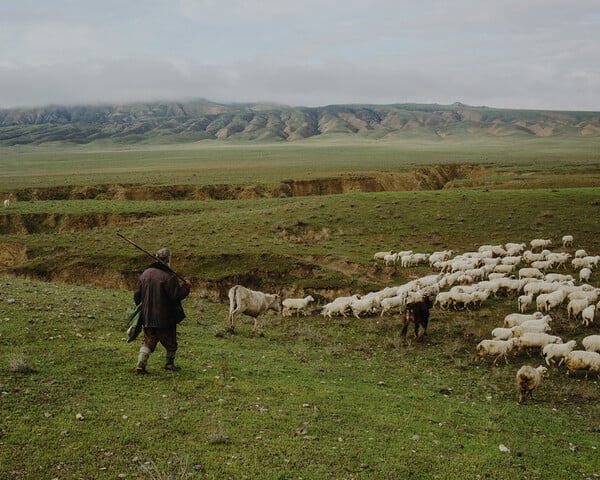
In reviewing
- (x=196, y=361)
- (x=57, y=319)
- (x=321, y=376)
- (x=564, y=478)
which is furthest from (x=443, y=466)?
(x=57, y=319)

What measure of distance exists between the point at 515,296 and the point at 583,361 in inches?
330

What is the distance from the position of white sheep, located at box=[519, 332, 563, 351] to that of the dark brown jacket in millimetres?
10369

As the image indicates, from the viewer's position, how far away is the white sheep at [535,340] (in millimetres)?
13578

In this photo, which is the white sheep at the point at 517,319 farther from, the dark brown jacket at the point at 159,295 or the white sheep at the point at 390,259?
the dark brown jacket at the point at 159,295

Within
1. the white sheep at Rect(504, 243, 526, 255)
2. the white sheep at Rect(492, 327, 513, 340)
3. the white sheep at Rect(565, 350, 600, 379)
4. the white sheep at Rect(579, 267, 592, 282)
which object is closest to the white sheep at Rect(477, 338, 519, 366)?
the white sheep at Rect(492, 327, 513, 340)

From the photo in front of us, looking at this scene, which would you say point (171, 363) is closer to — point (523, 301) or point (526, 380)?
point (526, 380)

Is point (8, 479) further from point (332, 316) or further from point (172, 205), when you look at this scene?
point (172, 205)

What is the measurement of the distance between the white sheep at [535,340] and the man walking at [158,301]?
10.4m

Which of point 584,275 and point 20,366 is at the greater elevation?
point 20,366

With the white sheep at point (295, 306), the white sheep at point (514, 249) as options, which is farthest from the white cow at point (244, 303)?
the white sheep at point (514, 249)

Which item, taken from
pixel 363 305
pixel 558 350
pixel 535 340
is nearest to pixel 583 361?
pixel 558 350

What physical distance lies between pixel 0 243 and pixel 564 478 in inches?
1361

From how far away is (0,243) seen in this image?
31.2 metres

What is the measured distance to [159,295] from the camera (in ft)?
29.6
